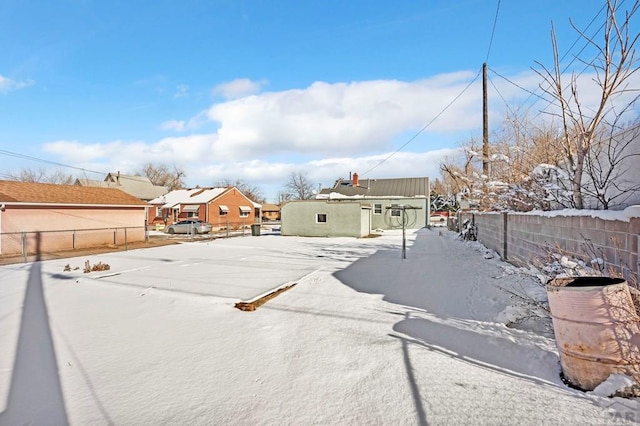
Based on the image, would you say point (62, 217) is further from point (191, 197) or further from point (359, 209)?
point (191, 197)

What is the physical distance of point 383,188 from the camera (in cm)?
3388

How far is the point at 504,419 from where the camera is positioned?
234 cm

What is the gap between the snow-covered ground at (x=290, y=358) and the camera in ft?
8.17

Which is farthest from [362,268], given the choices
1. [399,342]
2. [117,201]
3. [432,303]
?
[117,201]

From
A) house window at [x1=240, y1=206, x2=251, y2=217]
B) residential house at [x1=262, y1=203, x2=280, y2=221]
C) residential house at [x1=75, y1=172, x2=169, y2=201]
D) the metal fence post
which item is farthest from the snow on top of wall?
residential house at [x1=262, y1=203, x2=280, y2=221]

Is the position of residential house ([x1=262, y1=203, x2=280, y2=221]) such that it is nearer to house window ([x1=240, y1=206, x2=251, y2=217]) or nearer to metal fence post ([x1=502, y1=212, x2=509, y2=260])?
house window ([x1=240, y1=206, x2=251, y2=217])

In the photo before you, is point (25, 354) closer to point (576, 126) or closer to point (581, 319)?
point (581, 319)

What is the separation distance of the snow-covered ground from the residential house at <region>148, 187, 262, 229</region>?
2648 centimetres

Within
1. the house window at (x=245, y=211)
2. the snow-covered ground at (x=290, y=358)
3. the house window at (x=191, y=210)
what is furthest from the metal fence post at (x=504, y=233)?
the house window at (x=245, y=211)

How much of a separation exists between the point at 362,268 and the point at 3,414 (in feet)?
24.2

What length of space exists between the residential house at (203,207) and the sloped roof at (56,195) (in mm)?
11885

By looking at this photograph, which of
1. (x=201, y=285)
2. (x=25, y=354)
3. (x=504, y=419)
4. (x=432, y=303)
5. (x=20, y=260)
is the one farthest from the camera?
(x=20, y=260)

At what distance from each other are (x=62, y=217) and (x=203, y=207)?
16154 mm

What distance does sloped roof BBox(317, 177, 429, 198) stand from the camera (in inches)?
1277
